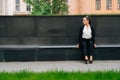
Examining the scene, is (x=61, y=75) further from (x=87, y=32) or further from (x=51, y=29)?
(x=51, y=29)

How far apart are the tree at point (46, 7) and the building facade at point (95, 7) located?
1606 inches

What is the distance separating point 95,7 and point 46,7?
45.1m

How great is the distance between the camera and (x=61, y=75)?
426 inches

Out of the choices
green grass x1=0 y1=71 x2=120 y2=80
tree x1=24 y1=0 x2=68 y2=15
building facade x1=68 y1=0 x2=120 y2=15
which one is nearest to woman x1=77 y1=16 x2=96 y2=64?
green grass x1=0 y1=71 x2=120 y2=80

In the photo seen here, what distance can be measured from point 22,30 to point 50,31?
1035 mm

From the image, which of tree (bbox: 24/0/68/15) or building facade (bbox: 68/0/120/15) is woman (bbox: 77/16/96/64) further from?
building facade (bbox: 68/0/120/15)

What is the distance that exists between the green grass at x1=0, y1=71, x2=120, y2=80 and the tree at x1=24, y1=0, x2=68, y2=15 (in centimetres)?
2914

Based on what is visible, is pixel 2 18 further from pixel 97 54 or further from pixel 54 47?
pixel 97 54

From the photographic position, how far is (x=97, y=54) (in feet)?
50.1

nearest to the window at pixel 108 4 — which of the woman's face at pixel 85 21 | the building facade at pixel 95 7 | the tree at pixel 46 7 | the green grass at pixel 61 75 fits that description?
the building facade at pixel 95 7

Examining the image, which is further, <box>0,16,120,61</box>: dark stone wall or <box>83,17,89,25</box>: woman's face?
<box>0,16,120,61</box>: dark stone wall

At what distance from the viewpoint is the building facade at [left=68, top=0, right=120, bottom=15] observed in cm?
8419

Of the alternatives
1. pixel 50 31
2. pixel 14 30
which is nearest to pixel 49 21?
pixel 50 31

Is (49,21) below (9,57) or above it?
above
